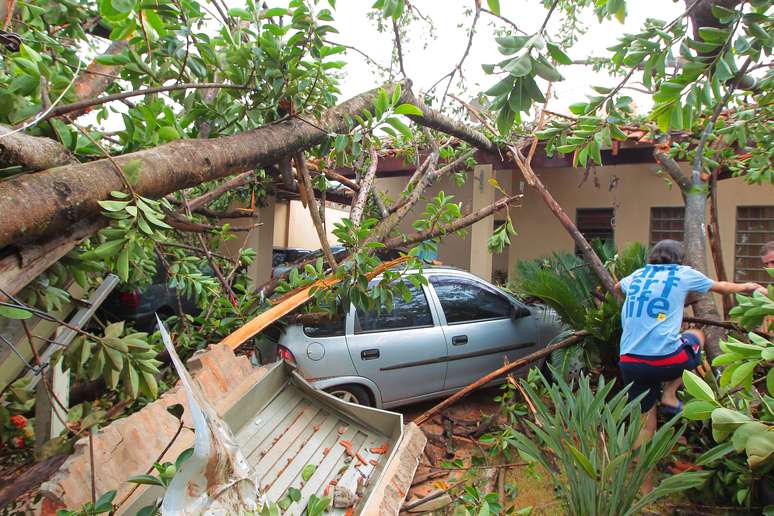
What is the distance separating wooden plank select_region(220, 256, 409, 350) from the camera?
3.05 meters

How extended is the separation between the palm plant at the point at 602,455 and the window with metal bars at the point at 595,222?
6.14 meters

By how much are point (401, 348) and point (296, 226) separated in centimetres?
1123

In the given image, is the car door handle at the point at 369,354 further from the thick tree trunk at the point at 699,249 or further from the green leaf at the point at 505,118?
the green leaf at the point at 505,118

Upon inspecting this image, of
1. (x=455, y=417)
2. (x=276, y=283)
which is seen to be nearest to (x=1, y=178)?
(x=276, y=283)

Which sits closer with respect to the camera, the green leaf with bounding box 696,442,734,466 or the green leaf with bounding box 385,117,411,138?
the green leaf with bounding box 385,117,411,138

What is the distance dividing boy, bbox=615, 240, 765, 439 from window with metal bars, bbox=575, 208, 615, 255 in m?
5.06

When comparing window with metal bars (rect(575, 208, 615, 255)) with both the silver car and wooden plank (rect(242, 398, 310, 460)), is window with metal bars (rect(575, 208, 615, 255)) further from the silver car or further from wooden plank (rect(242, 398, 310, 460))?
wooden plank (rect(242, 398, 310, 460))

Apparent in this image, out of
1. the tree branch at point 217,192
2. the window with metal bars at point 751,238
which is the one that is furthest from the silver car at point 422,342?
the window with metal bars at point 751,238

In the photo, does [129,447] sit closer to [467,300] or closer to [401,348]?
[401,348]

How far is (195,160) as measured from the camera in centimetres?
157

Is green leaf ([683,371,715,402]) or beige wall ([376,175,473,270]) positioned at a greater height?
beige wall ([376,175,473,270])

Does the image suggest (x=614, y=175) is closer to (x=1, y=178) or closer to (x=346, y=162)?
(x=346, y=162)

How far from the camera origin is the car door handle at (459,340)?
176 inches

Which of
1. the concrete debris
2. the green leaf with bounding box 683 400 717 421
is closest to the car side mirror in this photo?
the green leaf with bounding box 683 400 717 421
